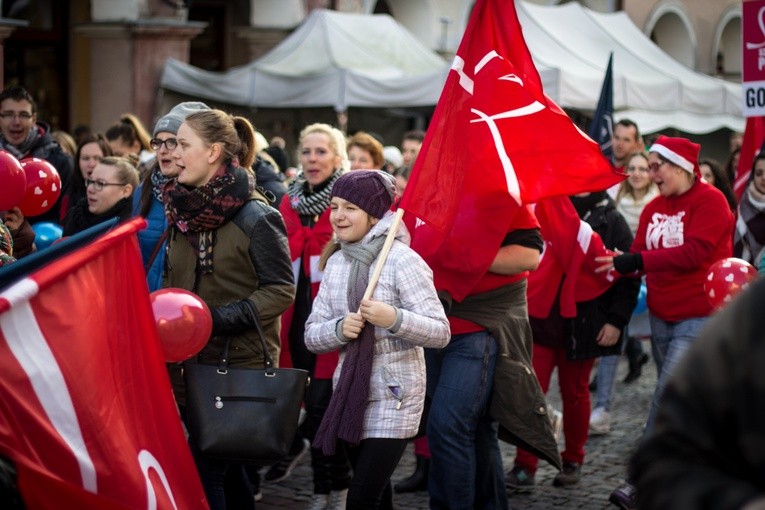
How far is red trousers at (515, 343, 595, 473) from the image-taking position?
674 centimetres

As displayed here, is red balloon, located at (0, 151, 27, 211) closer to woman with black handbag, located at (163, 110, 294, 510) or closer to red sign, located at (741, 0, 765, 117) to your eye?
woman with black handbag, located at (163, 110, 294, 510)

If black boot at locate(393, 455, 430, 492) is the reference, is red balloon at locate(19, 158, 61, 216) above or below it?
above

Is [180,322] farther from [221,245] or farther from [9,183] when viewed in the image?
[9,183]

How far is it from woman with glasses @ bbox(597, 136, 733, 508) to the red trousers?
1.36 ft

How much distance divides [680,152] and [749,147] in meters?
2.23

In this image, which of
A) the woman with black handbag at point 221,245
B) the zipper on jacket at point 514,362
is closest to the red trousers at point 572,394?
the zipper on jacket at point 514,362

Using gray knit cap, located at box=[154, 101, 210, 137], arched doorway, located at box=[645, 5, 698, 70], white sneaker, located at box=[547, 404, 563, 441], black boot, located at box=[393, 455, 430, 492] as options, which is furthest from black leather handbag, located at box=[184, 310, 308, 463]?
arched doorway, located at box=[645, 5, 698, 70]

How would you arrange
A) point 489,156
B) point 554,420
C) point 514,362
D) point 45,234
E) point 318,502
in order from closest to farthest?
point 489,156, point 514,362, point 554,420, point 318,502, point 45,234

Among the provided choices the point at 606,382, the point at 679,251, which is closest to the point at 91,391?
the point at 679,251

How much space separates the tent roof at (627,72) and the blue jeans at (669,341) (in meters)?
8.87

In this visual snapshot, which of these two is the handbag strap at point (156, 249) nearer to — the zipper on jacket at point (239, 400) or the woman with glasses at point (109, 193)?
the zipper on jacket at point (239, 400)

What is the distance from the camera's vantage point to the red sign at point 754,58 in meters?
8.27

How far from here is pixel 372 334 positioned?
4.61m

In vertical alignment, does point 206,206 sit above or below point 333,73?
above
